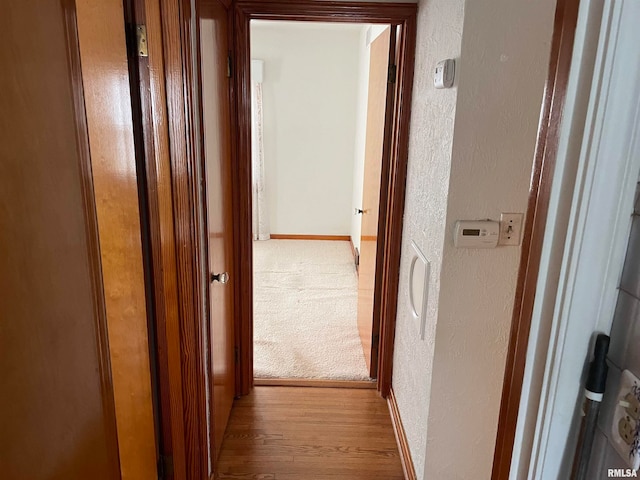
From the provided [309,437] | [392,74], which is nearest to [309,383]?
[309,437]

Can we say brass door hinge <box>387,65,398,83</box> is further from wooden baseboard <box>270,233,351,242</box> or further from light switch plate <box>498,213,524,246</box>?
wooden baseboard <box>270,233,351,242</box>


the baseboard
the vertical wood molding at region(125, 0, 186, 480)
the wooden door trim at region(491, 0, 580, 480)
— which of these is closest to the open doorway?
the baseboard

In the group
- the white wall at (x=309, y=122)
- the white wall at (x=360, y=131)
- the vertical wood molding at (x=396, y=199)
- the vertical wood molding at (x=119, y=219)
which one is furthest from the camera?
the white wall at (x=309, y=122)

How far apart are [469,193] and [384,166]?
0.93m

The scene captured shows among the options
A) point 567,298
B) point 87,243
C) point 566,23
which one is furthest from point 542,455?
point 87,243

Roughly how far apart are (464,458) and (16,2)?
6.39 ft

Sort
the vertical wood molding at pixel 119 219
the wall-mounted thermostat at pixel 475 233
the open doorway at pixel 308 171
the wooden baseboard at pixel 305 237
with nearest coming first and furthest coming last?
the vertical wood molding at pixel 119 219 → the wall-mounted thermostat at pixel 475 233 → the open doorway at pixel 308 171 → the wooden baseboard at pixel 305 237

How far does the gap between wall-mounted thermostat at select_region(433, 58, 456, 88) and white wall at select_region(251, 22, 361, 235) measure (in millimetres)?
3623

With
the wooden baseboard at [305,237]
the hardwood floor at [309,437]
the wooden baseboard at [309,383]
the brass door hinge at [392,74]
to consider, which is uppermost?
the brass door hinge at [392,74]

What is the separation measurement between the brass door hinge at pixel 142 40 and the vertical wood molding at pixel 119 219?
0.14ft

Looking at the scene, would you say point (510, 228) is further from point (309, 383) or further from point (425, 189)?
point (309, 383)

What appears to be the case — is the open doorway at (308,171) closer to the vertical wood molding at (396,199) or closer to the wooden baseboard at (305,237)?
the wooden baseboard at (305,237)

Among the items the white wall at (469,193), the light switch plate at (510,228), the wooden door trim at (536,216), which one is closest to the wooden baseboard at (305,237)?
the white wall at (469,193)

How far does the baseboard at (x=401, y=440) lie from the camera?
1.98 meters
